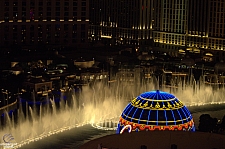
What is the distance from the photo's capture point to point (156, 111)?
23.4 m

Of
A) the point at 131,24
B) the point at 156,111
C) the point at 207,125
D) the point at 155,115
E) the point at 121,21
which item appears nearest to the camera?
→ the point at 155,115

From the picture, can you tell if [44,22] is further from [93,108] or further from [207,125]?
[207,125]

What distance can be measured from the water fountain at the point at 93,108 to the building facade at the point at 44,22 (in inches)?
792

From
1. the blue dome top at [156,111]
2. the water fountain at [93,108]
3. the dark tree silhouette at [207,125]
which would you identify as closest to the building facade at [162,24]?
the water fountain at [93,108]

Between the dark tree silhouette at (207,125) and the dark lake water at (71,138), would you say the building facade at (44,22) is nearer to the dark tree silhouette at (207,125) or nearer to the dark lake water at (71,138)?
the dark lake water at (71,138)

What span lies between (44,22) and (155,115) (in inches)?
1668

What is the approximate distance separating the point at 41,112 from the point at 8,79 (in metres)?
12.5

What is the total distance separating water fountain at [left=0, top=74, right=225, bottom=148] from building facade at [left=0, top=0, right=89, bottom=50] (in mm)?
20116

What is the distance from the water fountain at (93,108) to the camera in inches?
1130

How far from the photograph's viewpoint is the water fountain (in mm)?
28691

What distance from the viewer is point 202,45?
6506cm

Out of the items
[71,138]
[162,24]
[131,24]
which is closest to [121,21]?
[131,24]

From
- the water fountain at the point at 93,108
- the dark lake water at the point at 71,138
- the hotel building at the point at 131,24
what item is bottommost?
the dark lake water at the point at 71,138

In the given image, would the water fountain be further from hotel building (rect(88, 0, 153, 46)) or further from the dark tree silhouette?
hotel building (rect(88, 0, 153, 46))
